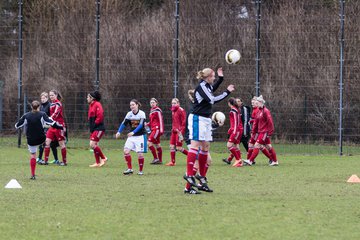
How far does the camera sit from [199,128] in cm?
1492

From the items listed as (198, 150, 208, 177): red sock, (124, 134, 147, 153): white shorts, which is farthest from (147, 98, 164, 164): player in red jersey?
(198, 150, 208, 177): red sock

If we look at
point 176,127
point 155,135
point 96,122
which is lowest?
point 155,135

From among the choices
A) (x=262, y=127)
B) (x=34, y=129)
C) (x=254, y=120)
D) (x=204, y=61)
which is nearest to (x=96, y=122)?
(x=254, y=120)

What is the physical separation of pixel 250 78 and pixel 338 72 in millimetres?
3091

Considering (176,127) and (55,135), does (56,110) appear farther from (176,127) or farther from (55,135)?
(176,127)

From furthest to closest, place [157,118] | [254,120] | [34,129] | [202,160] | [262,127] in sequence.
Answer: [157,118] → [254,120] → [262,127] → [34,129] → [202,160]

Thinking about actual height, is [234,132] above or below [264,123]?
below

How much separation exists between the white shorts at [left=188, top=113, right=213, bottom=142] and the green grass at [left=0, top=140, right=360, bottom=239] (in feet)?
3.30

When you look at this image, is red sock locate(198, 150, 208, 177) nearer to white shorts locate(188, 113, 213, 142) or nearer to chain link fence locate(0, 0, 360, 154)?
white shorts locate(188, 113, 213, 142)

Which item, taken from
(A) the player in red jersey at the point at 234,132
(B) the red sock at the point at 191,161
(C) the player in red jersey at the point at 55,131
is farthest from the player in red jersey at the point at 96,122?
A: (B) the red sock at the point at 191,161

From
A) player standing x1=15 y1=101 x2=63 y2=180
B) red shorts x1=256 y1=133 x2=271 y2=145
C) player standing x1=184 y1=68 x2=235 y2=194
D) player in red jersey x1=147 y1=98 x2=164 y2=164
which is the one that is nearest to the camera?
player standing x1=184 y1=68 x2=235 y2=194

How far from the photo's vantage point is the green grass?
1032cm

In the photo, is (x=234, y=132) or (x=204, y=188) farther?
(x=234, y=132)

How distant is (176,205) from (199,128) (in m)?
2.28
